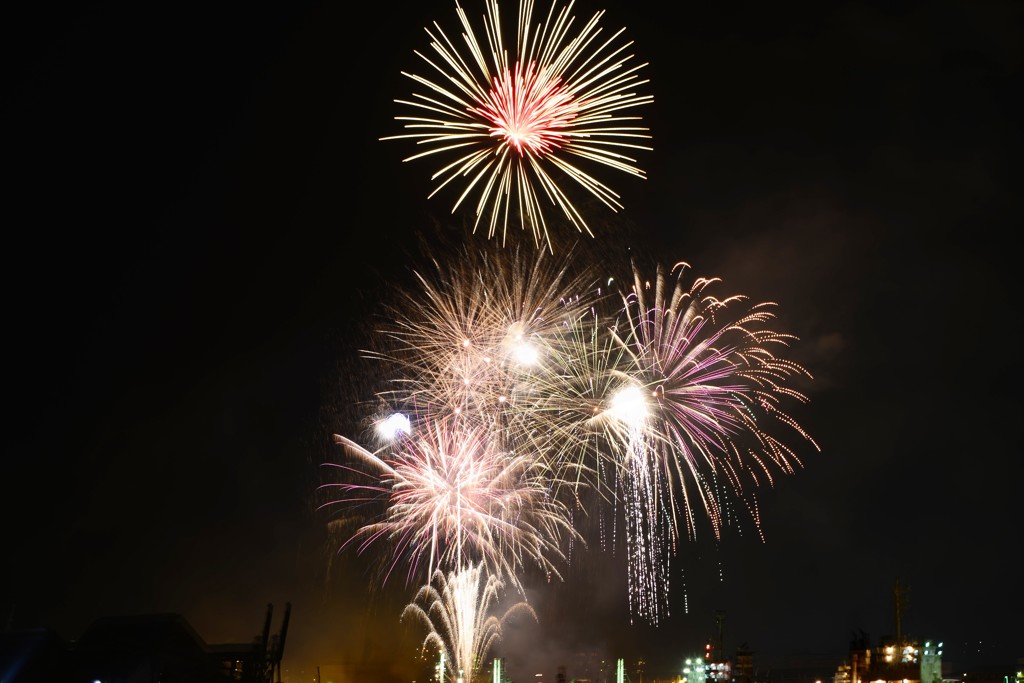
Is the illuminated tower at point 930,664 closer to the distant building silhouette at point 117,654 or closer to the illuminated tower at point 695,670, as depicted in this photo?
the illuminated tower at point 695,670

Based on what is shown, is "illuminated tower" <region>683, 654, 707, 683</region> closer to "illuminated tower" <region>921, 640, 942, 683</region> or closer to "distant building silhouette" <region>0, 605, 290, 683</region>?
"illuminated tower" <region>921, 640, 942, 683</region>

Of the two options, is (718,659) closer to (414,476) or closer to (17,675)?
(414,476)

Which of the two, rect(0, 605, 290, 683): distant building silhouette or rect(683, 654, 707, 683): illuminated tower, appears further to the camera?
rect(683, 654, 707, 683): illuminated tower

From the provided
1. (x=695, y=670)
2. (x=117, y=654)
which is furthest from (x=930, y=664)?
(x=117, y=654)

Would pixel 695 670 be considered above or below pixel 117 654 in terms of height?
above

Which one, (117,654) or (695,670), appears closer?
(117,654)

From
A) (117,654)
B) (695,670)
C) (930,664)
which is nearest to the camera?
(117,654)

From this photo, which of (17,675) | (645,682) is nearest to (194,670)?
(17,675)

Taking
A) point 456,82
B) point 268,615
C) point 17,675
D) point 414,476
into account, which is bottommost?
point 17,675

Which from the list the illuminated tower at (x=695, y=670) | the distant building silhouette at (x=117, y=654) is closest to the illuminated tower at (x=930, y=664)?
the illuminated tower at (x=695, y=670)

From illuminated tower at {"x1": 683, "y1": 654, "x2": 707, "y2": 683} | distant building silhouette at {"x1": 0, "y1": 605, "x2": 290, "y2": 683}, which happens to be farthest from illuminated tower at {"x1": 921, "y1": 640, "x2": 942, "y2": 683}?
distant building silhouette at {"x1": 0, "y1": 605, "x2": 290, "y2": 683}

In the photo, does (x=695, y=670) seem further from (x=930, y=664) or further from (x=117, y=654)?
(x=117, y=654)
